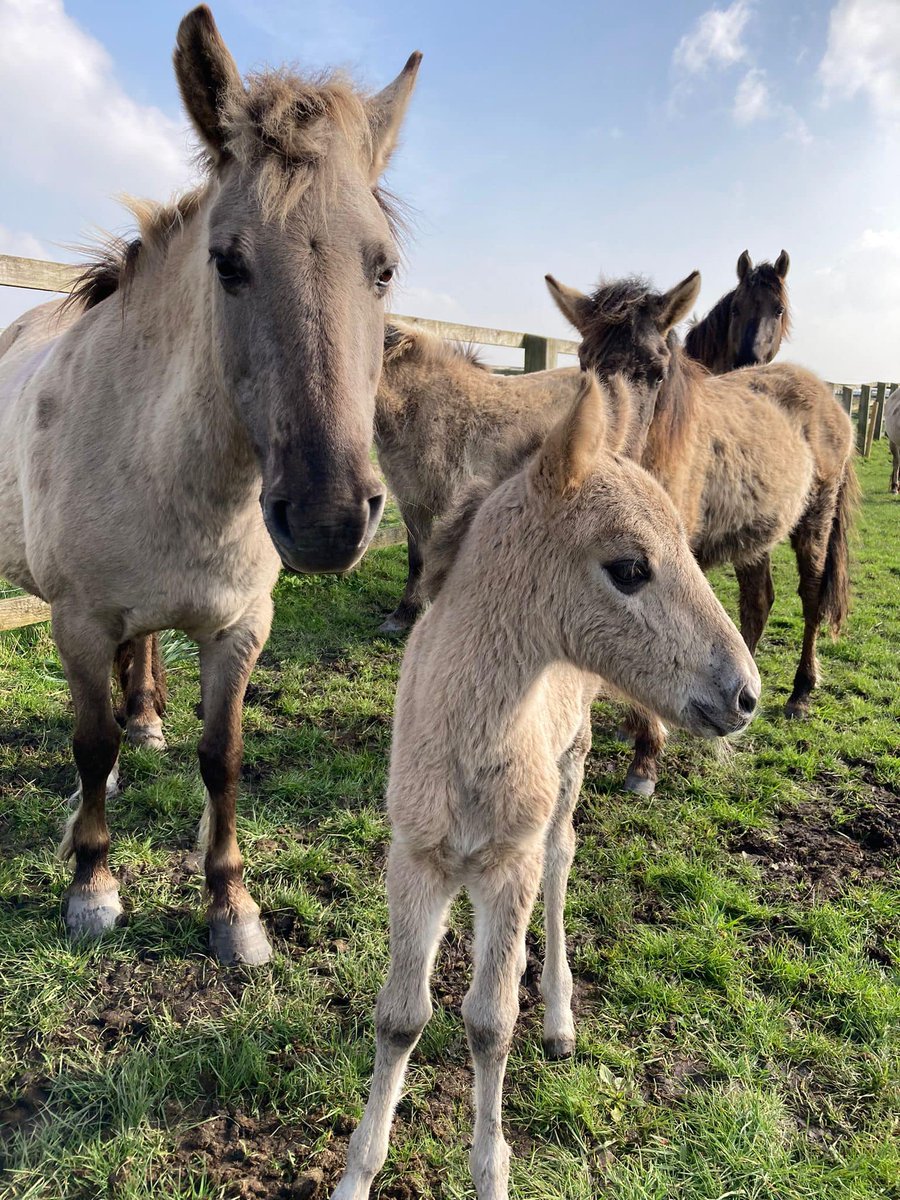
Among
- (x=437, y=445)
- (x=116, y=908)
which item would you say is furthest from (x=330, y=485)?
(x=437, y=445)

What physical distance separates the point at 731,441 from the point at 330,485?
Result: 420 centimetres

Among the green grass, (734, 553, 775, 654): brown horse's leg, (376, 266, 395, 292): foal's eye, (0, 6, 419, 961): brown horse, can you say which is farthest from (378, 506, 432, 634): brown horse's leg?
(376, 266, 395, 292): foal's eye

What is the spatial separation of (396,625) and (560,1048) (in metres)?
4.07

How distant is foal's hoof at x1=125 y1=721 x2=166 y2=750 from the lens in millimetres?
4250

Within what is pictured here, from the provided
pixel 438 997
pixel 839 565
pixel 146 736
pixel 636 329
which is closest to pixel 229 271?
pixel 438 997

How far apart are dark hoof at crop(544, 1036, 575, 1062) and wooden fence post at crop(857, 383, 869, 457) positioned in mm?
25172

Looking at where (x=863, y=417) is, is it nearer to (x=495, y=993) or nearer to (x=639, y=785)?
(x=639, y=785)

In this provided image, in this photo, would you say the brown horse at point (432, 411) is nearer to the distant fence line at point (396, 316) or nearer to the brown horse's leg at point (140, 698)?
the distant fence line at point (396, 316)

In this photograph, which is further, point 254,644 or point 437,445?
point 437,445

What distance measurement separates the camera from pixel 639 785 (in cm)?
427

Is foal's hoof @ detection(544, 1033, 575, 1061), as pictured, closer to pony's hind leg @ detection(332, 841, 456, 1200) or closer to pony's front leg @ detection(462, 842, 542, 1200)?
pony's front leg @ detection(462, 842, 542, 1200)

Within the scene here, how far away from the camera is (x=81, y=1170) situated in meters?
2.02

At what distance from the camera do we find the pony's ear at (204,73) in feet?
6.52

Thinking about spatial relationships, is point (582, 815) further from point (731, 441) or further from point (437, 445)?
point (731, 441)
